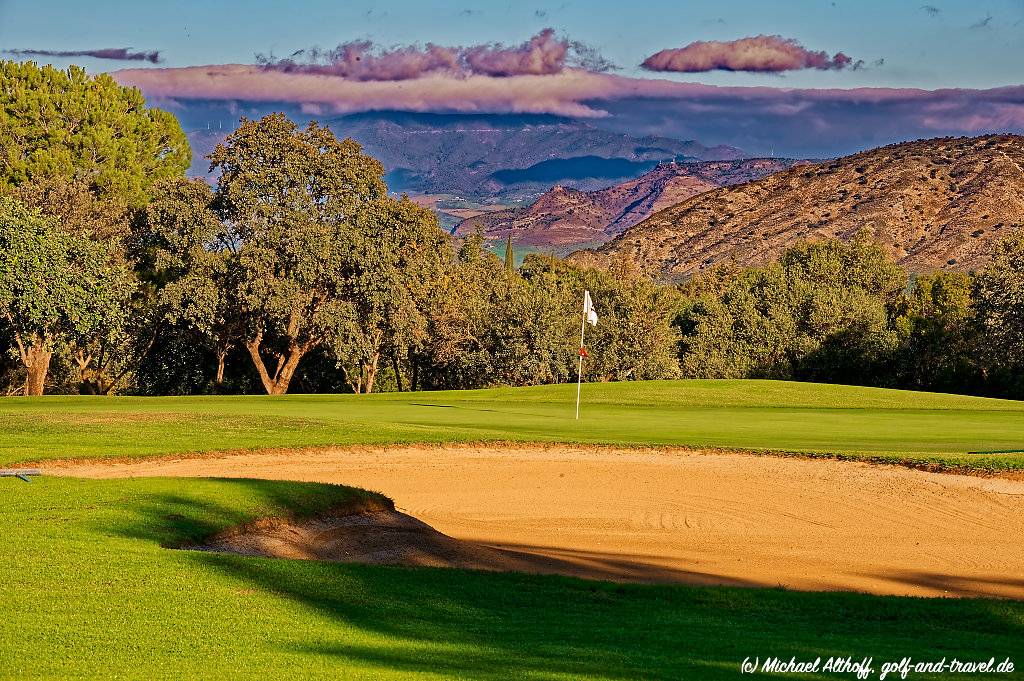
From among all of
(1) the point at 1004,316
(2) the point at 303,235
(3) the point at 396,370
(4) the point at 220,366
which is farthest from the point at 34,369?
(1) the point at 1004,316

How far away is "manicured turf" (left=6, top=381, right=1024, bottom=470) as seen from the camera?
23.1 m

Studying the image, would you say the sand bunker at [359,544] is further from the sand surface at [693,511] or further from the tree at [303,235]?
the tree at [303,235]

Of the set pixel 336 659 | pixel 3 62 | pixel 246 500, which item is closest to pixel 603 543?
pixel 246 500

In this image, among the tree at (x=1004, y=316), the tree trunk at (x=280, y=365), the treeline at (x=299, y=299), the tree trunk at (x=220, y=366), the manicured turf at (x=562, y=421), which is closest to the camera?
the manicured turf at (x=562, y=421)

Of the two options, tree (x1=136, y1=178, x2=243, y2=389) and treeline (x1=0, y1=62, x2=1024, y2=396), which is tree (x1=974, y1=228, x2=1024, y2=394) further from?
tree (x1=136, y1=178, x2=243, y2=389)

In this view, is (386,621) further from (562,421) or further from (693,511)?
(562,421)

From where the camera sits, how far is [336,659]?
7.66 meters

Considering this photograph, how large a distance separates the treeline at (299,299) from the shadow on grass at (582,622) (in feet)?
119

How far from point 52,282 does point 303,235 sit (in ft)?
40.6

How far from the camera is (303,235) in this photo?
171 ft

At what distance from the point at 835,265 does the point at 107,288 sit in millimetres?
72650

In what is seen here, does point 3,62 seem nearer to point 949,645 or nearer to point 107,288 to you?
point 107,288

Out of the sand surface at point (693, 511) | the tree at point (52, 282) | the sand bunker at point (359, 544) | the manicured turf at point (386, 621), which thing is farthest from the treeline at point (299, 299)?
the manicured turf at point (386, 621)

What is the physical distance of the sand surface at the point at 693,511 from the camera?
13.9m
